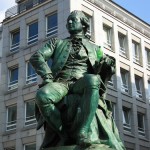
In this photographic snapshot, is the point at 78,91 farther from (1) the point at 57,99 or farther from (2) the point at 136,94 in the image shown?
(2) the point at 136,94

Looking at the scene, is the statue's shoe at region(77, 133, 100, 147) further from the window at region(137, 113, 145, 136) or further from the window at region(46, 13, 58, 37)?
the window at region(137, 113, 145, 136)

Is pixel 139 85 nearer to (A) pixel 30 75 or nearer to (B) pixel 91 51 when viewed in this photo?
(A) pixel 30 75

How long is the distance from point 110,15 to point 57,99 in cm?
2969

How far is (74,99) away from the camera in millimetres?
6121

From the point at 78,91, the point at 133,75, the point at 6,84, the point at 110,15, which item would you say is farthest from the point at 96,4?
the point at 78,91

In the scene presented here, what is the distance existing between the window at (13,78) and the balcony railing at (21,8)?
4763 mm

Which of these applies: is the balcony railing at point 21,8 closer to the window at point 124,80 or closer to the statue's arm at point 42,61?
the window at point 124,80

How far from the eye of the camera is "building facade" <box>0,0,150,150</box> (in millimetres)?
32062

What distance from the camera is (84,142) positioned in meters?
5.56

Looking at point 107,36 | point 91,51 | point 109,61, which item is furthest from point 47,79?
point 107,36

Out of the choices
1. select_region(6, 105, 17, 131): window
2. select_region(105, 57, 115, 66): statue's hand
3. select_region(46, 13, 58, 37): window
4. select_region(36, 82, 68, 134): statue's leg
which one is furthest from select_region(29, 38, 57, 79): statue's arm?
select_region(6, 105, 17, 131): window

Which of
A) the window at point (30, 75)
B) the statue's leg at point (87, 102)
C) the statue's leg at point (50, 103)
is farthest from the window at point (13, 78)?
the statue's leg at point (87, 102)

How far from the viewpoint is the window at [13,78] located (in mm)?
34362

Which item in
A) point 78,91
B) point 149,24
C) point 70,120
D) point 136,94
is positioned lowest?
point 70,120
